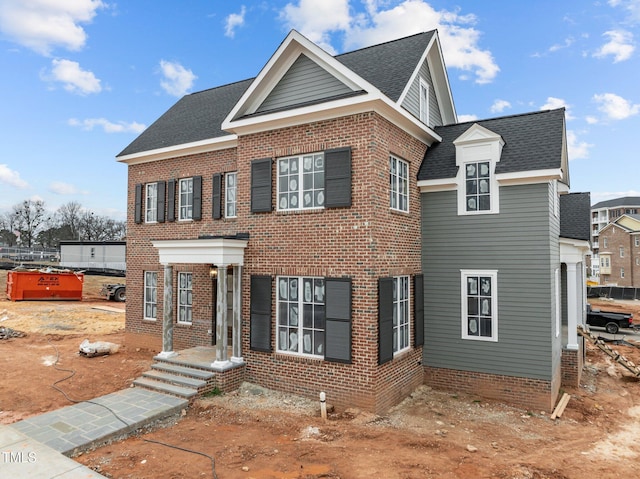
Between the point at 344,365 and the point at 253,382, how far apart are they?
2.64m

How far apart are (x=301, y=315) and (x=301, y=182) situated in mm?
3181

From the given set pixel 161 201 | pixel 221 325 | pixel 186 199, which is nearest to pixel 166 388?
pixel 221 325

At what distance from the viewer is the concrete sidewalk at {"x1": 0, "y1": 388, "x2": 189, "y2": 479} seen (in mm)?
6039

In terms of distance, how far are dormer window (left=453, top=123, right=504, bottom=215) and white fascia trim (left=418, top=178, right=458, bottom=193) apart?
14cm

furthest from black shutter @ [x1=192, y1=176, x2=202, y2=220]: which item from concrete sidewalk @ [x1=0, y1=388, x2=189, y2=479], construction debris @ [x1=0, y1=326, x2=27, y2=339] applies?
construction debris @ [x1=0, y1=326, x2=27, y2=339]

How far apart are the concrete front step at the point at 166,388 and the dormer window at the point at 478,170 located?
7.92m

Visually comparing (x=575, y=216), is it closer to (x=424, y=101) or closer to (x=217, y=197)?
(x=424, y=101)

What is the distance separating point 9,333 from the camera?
635 inches

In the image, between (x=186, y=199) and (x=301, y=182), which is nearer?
(x=301, y=182)

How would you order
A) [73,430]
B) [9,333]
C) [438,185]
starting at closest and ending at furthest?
[73,430] → [438,185] → [9,333]

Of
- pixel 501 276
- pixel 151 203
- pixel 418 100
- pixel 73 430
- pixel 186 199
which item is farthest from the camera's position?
pixel 151 203

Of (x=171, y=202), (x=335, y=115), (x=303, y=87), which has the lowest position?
(x=171, y=202)

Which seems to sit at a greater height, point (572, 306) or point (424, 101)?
point (424, 101)

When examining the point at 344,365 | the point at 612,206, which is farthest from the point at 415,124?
the point at 612,206
